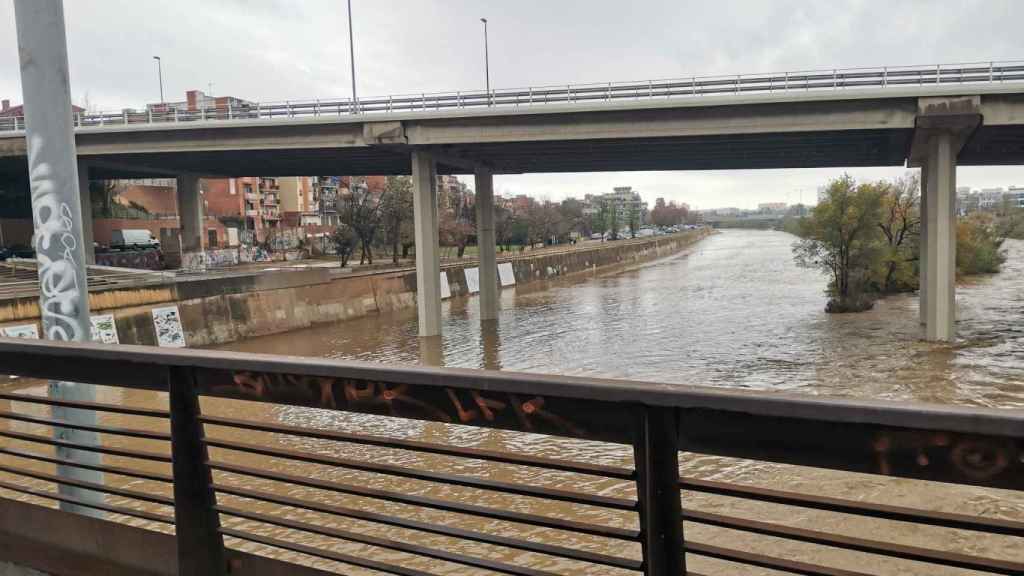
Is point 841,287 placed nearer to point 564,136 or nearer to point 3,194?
point 564,136

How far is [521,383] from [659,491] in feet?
1.86

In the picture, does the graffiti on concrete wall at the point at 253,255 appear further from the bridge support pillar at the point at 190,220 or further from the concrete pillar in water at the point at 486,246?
the concrete pillar in water at the point at 486,246

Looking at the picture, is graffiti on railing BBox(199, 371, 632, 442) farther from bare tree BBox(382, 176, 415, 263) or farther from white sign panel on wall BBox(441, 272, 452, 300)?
bare tree BBox(382, 176, 415, 263)

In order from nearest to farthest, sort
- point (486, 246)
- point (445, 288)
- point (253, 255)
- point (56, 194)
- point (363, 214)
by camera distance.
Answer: point (56, 194), point (486, 246), point (445, 288), point (363, 214), point (253, 255)

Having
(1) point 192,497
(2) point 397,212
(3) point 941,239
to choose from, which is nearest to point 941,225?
(3) point 941,239

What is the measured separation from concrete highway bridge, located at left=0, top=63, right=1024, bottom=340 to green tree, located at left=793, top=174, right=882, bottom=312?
1.87 meters

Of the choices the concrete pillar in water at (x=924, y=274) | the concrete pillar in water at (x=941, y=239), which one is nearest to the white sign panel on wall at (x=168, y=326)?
the concrete pillar in water at (x=941, y=239)

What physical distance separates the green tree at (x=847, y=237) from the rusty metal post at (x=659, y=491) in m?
36.1

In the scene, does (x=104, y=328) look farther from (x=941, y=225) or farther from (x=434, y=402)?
(x=941, y=225)

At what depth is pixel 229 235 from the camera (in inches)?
3216

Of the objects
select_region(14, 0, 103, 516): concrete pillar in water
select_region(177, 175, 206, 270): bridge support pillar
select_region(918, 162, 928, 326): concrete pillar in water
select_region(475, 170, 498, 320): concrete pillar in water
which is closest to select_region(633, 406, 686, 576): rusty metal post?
select_region(14, 0, 103, 516): concrete pillar in water

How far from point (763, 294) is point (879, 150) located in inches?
587

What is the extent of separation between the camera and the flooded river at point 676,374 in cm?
923

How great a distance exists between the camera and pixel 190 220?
4822 cm
